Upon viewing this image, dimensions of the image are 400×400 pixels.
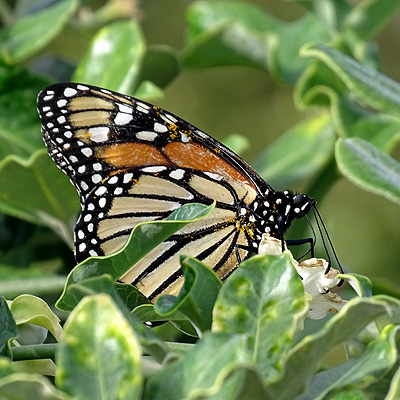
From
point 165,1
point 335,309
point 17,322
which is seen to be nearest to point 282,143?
point 335,309

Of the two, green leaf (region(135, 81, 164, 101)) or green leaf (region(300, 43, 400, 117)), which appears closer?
green leaf (region(300, 43, 400, 117))

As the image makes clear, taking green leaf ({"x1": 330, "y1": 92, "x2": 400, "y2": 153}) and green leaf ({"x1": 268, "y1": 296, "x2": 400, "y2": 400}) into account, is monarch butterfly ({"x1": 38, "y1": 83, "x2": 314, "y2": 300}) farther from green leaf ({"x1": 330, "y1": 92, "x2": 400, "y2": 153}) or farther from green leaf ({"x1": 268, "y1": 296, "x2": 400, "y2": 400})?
green leaf ({"x1": 268, "y1": 296, "x2": 400, "y2": 400})

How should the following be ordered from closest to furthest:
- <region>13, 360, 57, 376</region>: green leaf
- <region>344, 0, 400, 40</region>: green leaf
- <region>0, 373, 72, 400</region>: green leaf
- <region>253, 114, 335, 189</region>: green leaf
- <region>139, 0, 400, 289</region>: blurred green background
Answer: <region>0, 373, 72, 400</region>: green leaf < <region>13, 360, 57, 376</region>: green leaf < <region>253, 114, 335, 189</region>: green leaf < <region>344, 0, 400, 40</region>: green leaf < <region>139, 0, 400, 289</region>: blurred green background

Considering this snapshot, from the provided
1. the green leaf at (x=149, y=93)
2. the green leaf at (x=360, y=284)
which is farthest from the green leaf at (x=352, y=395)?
the green leaf at (x=149, y=93)

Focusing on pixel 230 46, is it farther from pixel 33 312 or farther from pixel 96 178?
pixel 33 312

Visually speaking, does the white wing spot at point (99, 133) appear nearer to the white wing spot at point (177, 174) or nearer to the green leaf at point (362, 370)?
the white wing spot at point (177, 174)

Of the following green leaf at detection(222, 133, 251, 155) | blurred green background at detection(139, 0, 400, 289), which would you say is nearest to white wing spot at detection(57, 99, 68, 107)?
green leaf at detection(222, 133, 251, 155)
